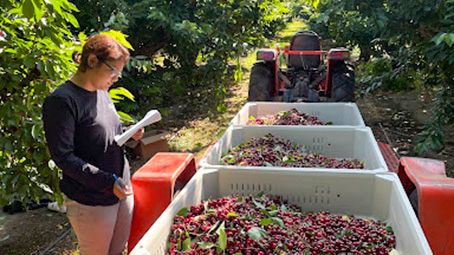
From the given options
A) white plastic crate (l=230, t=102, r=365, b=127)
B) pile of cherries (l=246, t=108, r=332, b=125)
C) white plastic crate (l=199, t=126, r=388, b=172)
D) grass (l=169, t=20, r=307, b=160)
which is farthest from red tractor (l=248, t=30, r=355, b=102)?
white plastic crate (l=199, t=126, r=388, b=172)

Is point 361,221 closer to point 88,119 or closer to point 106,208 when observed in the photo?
point 106,208

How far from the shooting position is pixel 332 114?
13.3 ft

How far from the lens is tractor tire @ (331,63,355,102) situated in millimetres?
4895

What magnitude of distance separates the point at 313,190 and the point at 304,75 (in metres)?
3.42

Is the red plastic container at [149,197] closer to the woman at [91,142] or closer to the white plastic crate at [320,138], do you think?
the woman at [91,142]

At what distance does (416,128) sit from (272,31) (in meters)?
9.21

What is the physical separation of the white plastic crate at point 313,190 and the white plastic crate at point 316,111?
4.22 ft

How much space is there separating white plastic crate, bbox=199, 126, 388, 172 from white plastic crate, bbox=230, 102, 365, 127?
0.31 m

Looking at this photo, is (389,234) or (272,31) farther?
(272,31)

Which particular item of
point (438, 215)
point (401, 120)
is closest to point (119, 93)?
point (438, 215)

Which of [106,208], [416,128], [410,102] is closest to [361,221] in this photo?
[106,208]

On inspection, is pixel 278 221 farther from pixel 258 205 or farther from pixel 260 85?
pixel 260 85

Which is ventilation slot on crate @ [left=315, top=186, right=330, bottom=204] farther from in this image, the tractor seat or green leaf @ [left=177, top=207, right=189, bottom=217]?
the tractor seat

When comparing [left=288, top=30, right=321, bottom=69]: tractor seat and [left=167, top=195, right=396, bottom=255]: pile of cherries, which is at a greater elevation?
[left=288, top=30, right=321, bottom=69]: tractor seat
